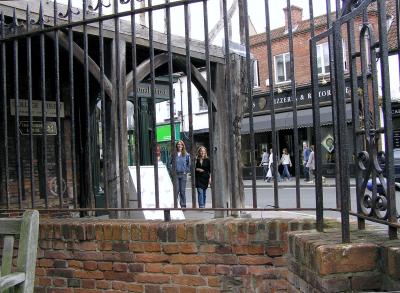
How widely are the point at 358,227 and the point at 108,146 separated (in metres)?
2.41

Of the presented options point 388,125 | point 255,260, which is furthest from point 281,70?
point 388,125

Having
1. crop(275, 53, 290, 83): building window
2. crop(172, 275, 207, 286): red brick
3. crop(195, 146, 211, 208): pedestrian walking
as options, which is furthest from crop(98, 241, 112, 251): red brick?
crop(275, 53, 290, 83): building window

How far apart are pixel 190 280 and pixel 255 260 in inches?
20.0

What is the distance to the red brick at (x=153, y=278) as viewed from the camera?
12.0ft

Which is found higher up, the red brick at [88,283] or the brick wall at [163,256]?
the brick wall at [163,256]

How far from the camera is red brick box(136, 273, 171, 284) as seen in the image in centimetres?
367

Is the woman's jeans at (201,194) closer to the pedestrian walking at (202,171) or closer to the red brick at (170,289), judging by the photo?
the pedestrian walking at (202,171)

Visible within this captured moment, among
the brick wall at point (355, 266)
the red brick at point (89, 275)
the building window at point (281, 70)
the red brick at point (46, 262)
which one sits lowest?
the red brick at point (89, 275)

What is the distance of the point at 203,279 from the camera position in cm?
357

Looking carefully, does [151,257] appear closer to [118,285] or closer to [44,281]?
[118,285]

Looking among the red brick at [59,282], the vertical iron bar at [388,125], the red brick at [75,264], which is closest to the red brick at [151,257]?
the red brick at [75,264]

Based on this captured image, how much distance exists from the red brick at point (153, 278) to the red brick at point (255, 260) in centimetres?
58

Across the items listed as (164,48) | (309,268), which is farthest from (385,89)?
(164,48)

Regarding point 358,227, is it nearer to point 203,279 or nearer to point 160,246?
point 203,279
